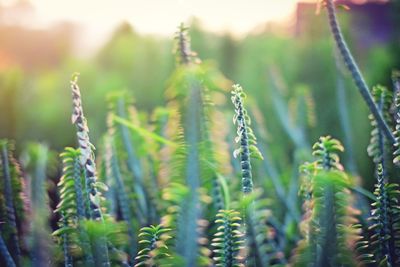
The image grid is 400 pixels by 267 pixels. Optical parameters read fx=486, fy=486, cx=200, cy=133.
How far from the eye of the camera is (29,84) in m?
2.12

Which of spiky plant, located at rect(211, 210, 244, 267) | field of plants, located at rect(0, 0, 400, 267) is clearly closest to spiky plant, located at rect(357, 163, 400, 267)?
field of plants, located at rect(0, 0, 400, 267)

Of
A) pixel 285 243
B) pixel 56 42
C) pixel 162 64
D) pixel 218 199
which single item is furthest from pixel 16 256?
pixel 56 42

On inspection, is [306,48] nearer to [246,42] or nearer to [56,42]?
[246,42]

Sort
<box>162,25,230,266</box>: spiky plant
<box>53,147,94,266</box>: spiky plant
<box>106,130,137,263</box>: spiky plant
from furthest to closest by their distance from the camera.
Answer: <box>106,130,137,263</box>: spiky plant
<box>53,147,94,266</box>: spiky plant
<box>162,25,230,266</box>: spiky plant

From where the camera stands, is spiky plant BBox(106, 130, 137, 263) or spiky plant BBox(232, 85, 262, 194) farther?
spiky plant BBox(106, 130, 137, 263)

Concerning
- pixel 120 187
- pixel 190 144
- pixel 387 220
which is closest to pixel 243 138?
pixel 190 144

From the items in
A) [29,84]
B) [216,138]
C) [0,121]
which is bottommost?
[216,138]

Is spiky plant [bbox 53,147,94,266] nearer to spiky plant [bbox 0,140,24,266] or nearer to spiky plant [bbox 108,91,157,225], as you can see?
spiky plant [bbox 0,140,24,266]

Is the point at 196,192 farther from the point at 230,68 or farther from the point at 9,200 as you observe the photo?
the point at 230,68

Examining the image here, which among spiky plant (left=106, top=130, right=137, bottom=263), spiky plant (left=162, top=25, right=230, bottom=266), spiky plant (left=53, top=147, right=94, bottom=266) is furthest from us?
spiky plant (left=106, top=130, right=137, bottom=263)

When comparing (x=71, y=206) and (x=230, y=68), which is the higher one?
(x=230, y=68)

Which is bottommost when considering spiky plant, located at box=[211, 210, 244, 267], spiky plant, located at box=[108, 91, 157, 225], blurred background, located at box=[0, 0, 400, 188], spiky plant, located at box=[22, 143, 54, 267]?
spiky plant, located at box=[211, 210, 244, 267]

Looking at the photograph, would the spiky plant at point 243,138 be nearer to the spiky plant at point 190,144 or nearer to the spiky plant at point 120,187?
the spiky plant at point 190,144

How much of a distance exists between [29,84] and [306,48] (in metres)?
1.20
